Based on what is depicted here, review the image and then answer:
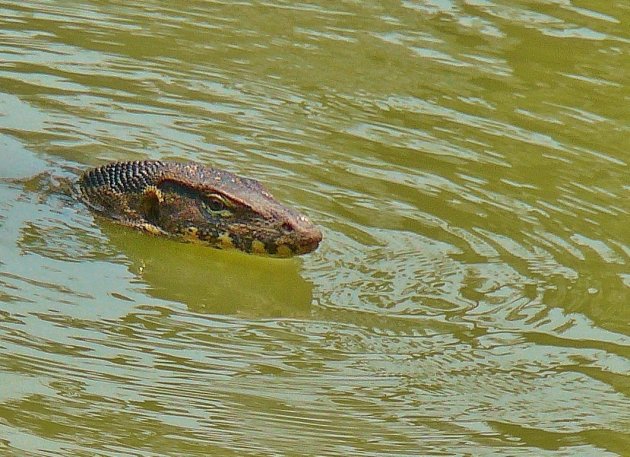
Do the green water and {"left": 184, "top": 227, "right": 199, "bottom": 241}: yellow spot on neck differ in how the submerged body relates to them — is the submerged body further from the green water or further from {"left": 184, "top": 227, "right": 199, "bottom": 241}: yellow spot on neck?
the green water

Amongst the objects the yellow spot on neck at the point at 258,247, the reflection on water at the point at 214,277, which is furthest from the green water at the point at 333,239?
the yellow spot on neck at the point at 258,247

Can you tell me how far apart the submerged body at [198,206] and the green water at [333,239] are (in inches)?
5.7

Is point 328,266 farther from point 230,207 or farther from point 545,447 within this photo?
point 545,447

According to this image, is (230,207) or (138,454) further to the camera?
(230,207)

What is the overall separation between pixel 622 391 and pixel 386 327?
1308 millimetres

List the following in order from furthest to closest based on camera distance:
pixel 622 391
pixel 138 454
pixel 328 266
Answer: pixel 328 266, pixel 622 391, pixel 138 454

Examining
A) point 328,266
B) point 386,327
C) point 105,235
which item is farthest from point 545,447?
point 105,235

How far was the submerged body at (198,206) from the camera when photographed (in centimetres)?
887

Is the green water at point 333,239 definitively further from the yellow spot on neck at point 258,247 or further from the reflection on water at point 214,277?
the yellow spot on neck at point 258,247

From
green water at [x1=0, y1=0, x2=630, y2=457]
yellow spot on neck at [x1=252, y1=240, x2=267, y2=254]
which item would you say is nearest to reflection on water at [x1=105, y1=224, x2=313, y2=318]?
green water at [x1=0, y1=0, x2=630, y2=457]

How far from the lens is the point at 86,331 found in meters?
7.71

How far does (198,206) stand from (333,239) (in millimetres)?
860

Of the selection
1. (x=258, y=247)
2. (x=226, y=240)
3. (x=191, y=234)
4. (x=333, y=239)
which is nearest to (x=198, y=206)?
(x=191, y=234)

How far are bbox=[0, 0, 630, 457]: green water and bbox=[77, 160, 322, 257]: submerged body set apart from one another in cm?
14
